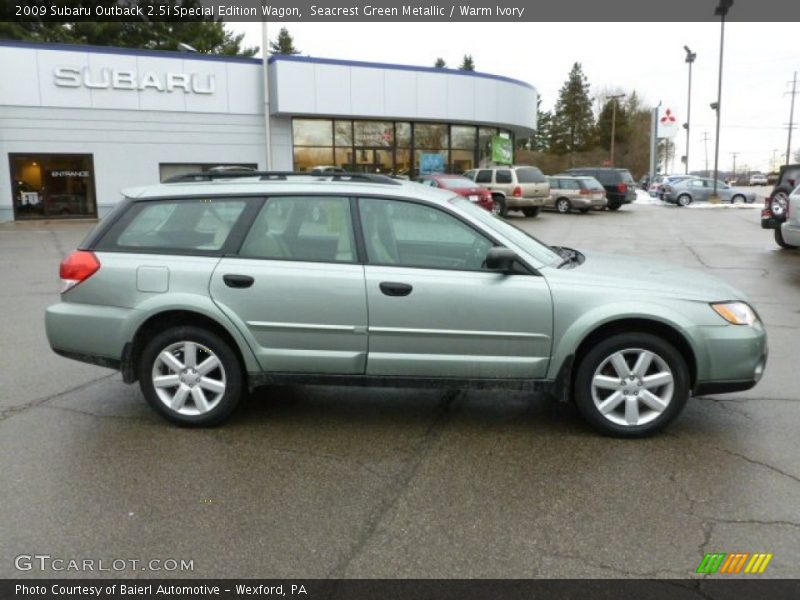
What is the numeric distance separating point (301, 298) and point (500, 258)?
1273mm

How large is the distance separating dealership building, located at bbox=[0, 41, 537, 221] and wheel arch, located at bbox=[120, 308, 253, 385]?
65.6ft

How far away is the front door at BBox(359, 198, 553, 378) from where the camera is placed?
4.41 metres

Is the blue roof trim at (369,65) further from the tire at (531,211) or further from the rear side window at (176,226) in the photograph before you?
the rear side window at (176,226)

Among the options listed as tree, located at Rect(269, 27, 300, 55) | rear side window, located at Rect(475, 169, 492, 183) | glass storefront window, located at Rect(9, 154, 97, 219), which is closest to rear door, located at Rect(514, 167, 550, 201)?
rear side window, located at Rect(475, 169, 492, 183)

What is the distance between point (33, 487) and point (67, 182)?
2297cm

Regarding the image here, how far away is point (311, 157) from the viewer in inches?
1086

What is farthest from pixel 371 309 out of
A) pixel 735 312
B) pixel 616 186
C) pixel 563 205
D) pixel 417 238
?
pixel 616 186

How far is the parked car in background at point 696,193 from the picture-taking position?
37.2 m

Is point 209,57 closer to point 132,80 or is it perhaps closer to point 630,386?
point 132,80

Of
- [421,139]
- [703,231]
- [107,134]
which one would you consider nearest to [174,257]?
[703,231]

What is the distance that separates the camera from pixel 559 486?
3.87m

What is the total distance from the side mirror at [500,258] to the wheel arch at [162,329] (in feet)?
5.50
